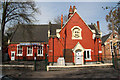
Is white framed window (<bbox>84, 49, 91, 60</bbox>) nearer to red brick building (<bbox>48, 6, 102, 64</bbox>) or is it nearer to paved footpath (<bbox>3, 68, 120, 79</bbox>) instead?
red brick building (<bbox>48, 6, 102, 64</bbox>)

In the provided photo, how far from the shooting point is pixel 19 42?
26328 millimetres

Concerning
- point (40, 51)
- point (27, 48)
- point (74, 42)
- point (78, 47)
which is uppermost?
point (74, 42)

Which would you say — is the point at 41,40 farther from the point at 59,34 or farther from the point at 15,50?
the point at 59,34

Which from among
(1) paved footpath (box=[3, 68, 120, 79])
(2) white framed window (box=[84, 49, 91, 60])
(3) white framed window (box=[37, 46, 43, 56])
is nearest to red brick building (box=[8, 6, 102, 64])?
(2) white framed window (box=[84, 49, 91, 60])

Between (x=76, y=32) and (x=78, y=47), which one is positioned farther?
(x=76, y=32)

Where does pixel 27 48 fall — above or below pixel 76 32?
below

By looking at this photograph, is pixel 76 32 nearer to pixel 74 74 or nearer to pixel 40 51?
pixel 74 74

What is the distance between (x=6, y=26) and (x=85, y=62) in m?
15.6

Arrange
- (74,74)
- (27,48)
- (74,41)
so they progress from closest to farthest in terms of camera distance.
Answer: (74,74)
(74,41)
(27,48)

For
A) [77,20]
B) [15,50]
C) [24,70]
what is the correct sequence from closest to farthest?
[24,70] < [77,20] < [15,50]

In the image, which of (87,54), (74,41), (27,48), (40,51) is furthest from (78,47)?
(27,48)

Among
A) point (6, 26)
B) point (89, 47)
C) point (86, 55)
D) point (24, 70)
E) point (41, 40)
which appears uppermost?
point (6, 26)

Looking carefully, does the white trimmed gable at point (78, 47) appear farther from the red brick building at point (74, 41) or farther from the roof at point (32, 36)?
the roof at point (32, 36)

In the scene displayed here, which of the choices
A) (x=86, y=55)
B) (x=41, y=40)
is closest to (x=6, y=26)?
(x=41, y=40)
